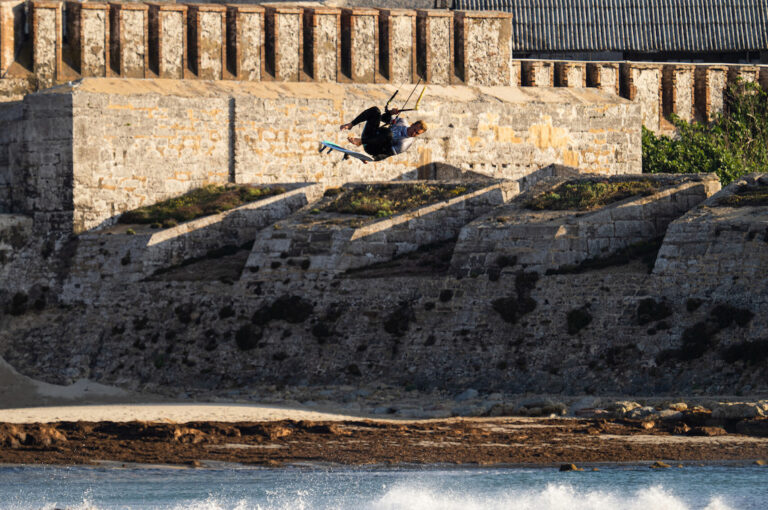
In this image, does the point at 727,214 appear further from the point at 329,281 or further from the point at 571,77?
the point at 571,77

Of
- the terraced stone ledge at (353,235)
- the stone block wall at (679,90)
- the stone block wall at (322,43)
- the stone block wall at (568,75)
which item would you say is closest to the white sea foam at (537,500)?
the terraced stone ledge at (353,235)

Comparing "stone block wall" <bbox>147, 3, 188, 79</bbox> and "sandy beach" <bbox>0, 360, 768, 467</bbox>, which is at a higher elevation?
"stone block wall" <bbox>147, 3, 188, 79</bbox>

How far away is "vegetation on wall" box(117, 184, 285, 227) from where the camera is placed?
197 ft

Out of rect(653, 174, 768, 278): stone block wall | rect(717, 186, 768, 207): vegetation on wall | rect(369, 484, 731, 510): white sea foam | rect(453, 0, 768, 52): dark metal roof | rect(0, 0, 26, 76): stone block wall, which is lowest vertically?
rect(369, 484, 731, 510): white sea foam

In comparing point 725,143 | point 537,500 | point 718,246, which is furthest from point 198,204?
point 537,500

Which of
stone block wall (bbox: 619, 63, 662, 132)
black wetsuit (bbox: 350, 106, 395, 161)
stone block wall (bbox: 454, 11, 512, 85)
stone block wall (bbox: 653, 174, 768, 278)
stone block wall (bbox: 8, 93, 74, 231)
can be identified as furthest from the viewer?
stone block wall (bbox: 619, 63, 662, 132)

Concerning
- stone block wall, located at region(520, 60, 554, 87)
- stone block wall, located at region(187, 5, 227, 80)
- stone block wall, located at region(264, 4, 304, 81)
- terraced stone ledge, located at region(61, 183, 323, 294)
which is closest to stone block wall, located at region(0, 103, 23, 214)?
terraced stone ledge, located at region(61, 183, 323, 294)

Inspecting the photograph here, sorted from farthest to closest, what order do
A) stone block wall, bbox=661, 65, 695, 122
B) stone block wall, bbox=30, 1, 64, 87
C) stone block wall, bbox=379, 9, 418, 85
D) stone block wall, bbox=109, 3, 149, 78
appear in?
stone block wall, bbox=661, 65, 695, 122
stone block wall, bbox=379, 9, 418, 85
stone block wall, bbox=109, 3, 149, 78
stone block wall, bbox=30, 1, 64, 87

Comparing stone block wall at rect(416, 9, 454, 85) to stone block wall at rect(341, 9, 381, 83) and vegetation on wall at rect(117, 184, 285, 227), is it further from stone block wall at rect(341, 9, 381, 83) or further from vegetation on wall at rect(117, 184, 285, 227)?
vegetation on wall at rect(117, 184, 285, 227)

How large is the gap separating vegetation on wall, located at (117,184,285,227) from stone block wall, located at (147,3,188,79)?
5186mm

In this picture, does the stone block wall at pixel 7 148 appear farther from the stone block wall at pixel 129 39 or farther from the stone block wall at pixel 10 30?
the stone block wall at pixel 129 39

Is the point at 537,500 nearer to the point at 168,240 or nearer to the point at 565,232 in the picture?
the point at 565,232

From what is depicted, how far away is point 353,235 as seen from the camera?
56562 millimetres

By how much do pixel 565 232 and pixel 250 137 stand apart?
13.7 m
